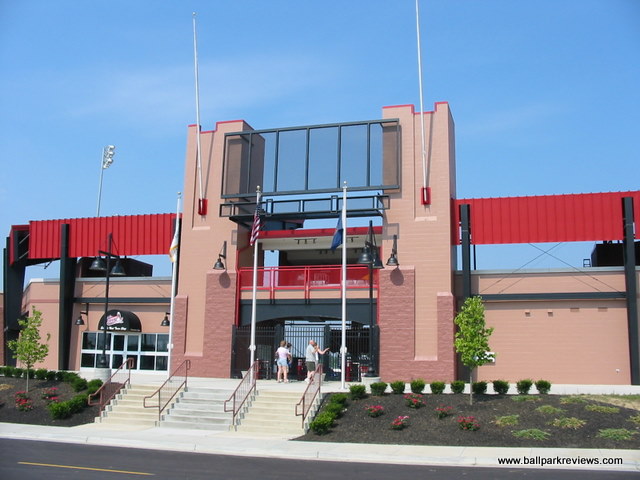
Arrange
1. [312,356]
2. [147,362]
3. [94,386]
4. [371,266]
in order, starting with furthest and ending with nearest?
1. [147,362]
2. [312,356]
3. [94,386]
4. [371,266]

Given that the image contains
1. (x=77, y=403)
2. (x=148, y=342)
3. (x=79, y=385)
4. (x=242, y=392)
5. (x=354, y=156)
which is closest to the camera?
(x=242, y=392)

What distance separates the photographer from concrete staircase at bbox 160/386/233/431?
20997 mm

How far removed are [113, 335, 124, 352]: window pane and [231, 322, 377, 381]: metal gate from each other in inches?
318

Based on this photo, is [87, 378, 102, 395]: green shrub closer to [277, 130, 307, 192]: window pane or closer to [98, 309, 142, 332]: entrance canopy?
[98, 309, 142, 332]: entrance canopy

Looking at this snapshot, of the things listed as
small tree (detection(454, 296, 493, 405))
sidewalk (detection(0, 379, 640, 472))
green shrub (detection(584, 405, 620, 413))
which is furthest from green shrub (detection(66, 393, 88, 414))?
green shrub (detection(584, 405, 620, 413))

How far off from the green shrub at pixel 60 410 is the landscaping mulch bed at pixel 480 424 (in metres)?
8.82

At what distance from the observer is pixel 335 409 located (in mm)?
20016

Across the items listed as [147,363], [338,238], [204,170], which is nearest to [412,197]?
[338,238]

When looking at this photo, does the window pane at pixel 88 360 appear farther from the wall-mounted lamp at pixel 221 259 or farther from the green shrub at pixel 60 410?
the green shrub at pixel 60 410

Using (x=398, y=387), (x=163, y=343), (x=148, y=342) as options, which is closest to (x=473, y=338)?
(x=398, y=387)

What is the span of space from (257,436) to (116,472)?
6.20 metres

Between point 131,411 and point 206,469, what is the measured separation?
9.27 metres

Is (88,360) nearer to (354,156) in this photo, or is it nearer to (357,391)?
(354,156)

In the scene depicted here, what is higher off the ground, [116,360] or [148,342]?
[148,342]
